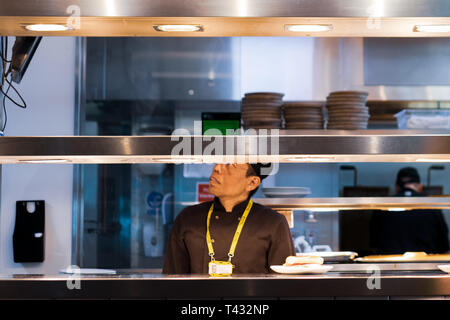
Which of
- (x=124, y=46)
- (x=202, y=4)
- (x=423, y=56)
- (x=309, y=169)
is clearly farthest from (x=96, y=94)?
(x=202, y=4)

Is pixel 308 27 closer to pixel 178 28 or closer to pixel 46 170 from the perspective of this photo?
pixel 178 28

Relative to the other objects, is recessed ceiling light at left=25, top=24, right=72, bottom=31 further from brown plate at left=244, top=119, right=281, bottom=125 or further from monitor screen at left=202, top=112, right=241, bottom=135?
monitor screen at left=202, top=112, right=241, bottom=135

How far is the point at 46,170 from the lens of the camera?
4.34 metres

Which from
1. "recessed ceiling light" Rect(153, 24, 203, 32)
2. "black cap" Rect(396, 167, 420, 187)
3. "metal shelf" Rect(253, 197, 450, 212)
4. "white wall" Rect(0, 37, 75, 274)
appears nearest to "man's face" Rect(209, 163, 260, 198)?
"metal shelf" Rect(253, 197, 450, 212)

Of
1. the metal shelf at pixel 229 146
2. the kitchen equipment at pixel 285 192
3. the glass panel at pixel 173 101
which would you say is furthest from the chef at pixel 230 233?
the glass panel at pixel 173 101

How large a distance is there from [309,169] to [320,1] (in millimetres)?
3389

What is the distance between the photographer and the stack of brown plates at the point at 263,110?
3916 mm

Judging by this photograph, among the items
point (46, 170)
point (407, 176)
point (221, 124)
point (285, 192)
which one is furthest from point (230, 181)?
point (407, 176)

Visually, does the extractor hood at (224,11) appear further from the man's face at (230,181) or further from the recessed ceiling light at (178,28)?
the man's face at (230,181)

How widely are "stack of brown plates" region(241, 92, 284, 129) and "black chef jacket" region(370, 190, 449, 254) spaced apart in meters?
1.81

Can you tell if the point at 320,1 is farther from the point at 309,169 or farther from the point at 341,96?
the point at 309,169

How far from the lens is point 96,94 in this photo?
5.01 m

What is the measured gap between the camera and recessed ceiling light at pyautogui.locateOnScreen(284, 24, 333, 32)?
1.83m

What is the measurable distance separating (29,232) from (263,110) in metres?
1.89
